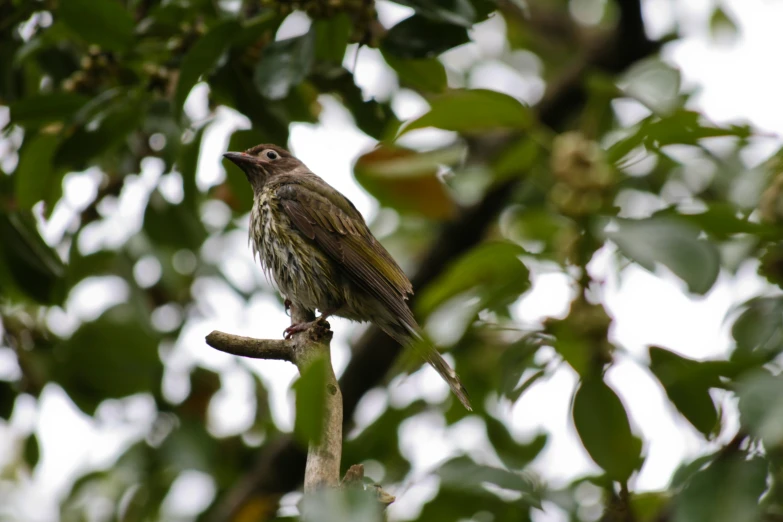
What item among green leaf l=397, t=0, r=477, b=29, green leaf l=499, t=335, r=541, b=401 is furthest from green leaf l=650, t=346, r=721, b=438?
green leaf l=397, t=0, r=477, b=29

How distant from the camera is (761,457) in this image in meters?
2.98

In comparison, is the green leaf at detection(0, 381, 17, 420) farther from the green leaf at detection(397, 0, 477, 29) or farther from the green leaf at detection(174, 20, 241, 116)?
the green leaf at detection(397, 0, 477, 29)

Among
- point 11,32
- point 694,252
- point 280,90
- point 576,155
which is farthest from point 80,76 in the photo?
point 694,252

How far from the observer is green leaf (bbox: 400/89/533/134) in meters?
2.95

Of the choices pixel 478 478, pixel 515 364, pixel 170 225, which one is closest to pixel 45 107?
pixel 170 225

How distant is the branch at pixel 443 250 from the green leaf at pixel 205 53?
271 centimetres

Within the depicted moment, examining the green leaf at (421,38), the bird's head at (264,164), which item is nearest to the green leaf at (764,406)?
the green leaf at (421,38)

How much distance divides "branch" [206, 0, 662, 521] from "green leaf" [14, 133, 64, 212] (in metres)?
2.36

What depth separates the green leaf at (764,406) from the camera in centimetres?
234

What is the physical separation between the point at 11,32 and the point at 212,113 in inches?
42.4

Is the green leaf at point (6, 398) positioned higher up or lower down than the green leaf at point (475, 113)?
lower down

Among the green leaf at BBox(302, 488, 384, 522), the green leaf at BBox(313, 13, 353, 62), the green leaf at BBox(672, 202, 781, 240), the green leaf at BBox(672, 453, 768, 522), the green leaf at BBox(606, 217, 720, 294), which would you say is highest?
the green leaf at BBox(606, 217, 720, 294)

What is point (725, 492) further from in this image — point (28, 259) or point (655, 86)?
point (28, 259)

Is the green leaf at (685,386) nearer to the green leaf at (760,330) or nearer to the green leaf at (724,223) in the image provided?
the green leaf at (760,330)
